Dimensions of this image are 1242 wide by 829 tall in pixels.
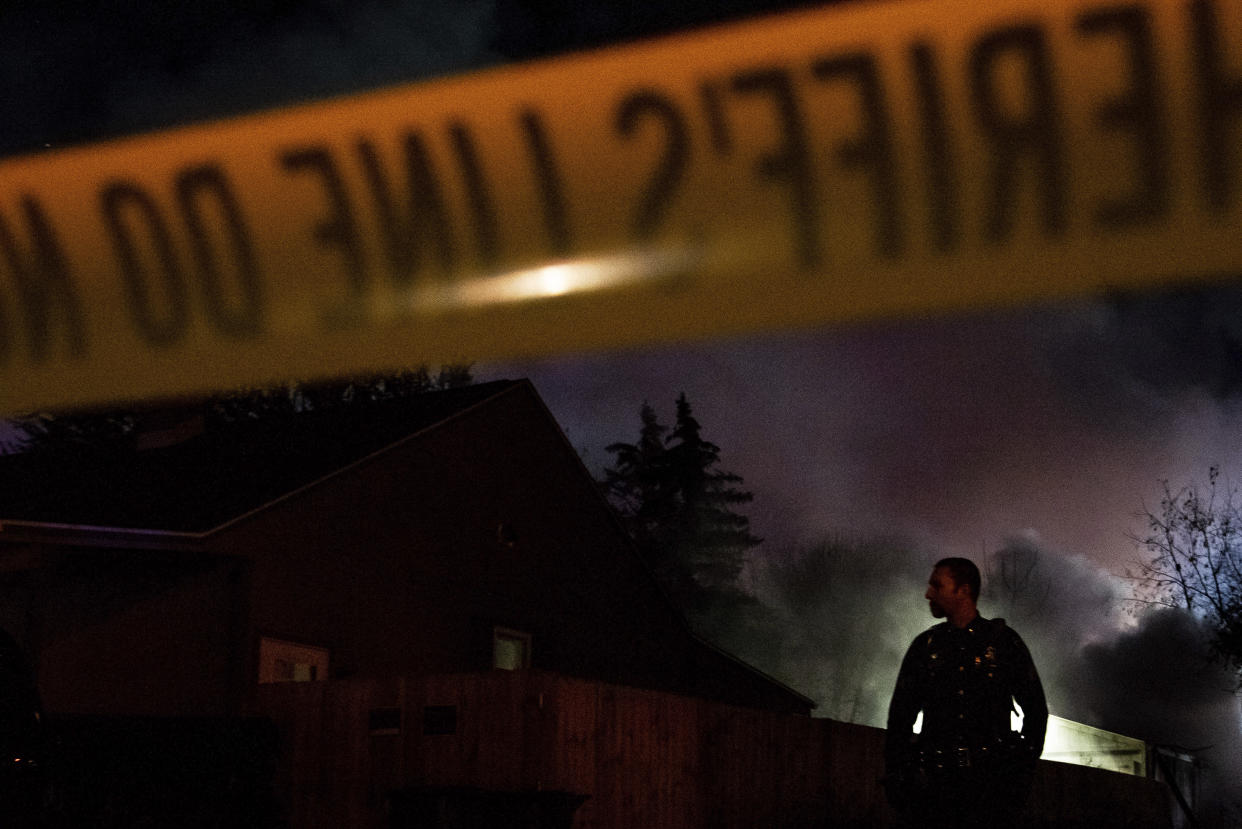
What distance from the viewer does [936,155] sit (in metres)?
1.36

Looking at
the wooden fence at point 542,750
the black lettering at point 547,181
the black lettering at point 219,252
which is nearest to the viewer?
the black lettering at point 547,181

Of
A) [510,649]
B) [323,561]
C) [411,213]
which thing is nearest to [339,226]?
[411,213]

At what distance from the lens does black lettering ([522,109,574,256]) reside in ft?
4.87

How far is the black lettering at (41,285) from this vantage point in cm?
170

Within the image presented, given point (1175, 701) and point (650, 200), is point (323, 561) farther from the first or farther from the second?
point (1175, 701)

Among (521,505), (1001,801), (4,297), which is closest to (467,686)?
(1001,801)

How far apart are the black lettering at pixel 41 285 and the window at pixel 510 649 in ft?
56.4

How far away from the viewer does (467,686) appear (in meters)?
11.4

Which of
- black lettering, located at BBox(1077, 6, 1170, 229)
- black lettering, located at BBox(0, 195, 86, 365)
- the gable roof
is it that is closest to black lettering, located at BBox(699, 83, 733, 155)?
black lettering, located at BBox(1077, 6, 1170, 229)

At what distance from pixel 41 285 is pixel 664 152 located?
81 cm

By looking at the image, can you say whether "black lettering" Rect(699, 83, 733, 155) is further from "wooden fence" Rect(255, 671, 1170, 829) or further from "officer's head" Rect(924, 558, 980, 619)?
"wooden fence" Rect(255, 671, 1170, 829)

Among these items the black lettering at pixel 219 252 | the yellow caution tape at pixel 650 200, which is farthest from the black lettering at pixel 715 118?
the black lettering at pixel 219 252

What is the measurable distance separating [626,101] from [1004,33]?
1.27 feet

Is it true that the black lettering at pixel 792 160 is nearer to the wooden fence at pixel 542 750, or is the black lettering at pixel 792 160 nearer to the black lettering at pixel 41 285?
the black lettering at pixel 41 285
